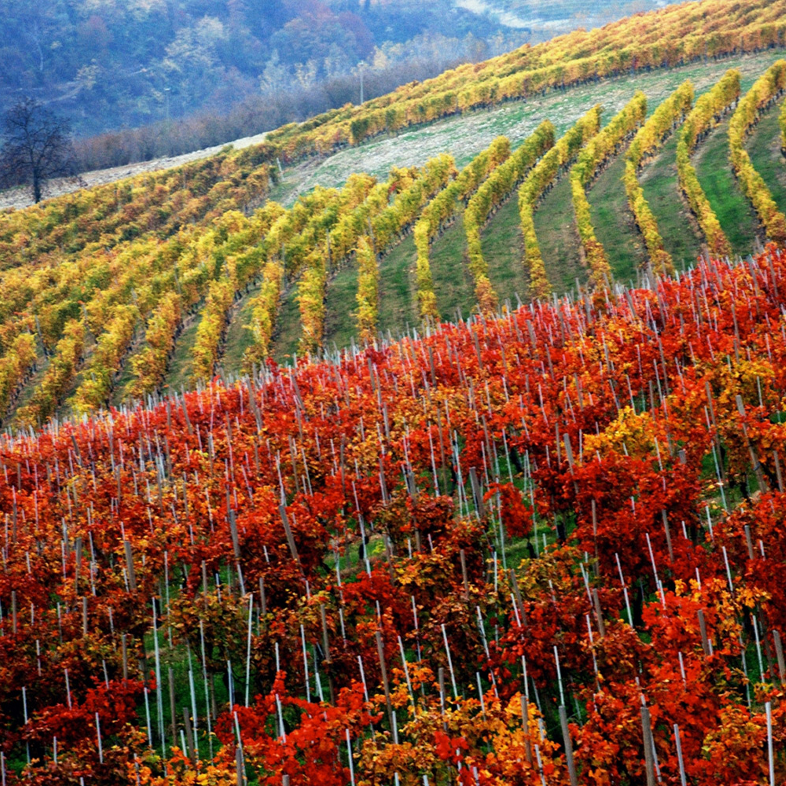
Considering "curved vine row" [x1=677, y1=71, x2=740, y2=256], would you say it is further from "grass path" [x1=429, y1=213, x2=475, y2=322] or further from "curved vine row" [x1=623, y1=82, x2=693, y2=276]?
"grass path" [x1=429, y1=213, x2=475, y2=322]

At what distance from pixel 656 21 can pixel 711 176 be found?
204ft

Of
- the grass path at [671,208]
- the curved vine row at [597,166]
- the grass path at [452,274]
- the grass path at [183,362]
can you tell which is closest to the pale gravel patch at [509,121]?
the curved vine row at [597,166]

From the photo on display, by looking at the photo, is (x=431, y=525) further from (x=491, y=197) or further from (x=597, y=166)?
(x=597, y=166)

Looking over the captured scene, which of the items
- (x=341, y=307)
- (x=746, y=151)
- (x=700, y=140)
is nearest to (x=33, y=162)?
(x=341, y=307)

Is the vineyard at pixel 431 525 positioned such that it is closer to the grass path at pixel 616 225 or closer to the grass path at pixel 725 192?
the grass path at pixel 725 192

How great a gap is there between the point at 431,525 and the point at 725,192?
44.5 metres

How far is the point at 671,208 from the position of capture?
57.0 m

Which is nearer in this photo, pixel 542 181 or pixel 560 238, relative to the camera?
pixel 560 238

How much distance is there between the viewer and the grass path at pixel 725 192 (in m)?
50.2

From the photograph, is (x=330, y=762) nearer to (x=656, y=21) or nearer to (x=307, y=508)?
(x=307, y=508)

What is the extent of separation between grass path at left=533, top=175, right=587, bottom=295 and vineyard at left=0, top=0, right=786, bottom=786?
0.33 metres

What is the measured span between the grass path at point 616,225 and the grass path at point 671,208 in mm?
1593

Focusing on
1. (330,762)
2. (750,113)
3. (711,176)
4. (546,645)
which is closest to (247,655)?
(330,762)

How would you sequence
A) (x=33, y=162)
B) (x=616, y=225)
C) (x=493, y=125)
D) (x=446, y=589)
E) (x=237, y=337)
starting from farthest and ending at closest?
(x=33, y=162), (x=493, y=125), (x=616, y=225), (x=237, y=337), (x=446, y=589)
